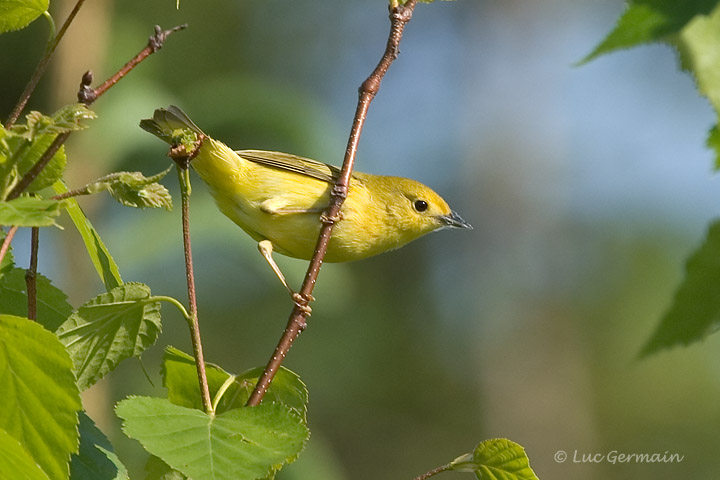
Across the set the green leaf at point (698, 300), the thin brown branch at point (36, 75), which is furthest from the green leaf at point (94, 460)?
the green leaf at point (698, 300)

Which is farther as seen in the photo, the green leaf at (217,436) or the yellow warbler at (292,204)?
the yellow warbler at (292,204)

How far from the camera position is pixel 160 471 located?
183 centimetres

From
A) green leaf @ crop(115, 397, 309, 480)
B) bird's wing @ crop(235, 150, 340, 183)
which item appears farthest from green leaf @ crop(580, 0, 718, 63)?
bird's wing @ crop(235, 150, 340, 183)

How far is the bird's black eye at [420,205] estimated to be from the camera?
180 inches

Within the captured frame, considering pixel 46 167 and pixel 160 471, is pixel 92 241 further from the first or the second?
pixel 160 471

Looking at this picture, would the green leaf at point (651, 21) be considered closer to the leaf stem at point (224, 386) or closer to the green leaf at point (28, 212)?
the green leaf at point (28, 212)

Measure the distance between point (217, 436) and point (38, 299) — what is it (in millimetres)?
560

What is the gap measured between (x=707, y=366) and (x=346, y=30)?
9700 millimetres

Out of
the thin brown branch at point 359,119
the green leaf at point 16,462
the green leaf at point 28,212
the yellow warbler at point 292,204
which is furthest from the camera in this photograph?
the yellow warbler at point 292,204

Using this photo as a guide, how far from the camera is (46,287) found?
1.80 m

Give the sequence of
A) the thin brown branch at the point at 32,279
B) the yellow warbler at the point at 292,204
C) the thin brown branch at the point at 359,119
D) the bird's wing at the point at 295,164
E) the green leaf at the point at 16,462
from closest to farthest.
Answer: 1. the green leaf at the point at 16,462
2. the thin brown branch at the point at 32,279
3. the thin brown branch at the point at 359,119
4. the yellow warbler at the point at 292,204
5. the bird's wing at the point at 295,164

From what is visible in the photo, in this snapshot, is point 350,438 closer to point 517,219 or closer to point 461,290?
point 461,290

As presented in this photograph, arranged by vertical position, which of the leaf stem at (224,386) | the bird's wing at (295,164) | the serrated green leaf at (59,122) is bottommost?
the leaf stem at (224,386)

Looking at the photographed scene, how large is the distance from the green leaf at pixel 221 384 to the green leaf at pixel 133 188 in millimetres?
491
